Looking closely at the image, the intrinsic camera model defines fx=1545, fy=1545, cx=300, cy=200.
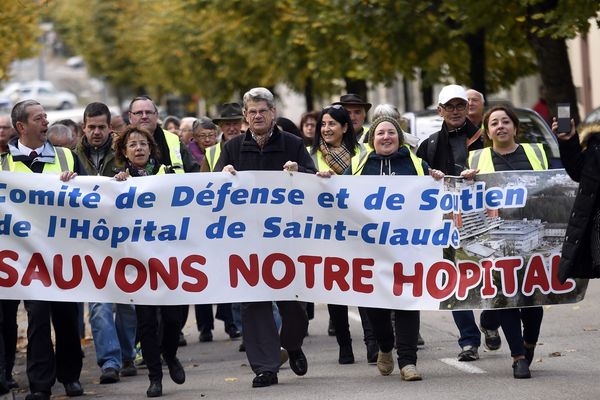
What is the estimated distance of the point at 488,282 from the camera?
1054 centimetres

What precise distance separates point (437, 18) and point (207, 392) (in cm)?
1549

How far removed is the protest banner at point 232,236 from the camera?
1076 centimetres

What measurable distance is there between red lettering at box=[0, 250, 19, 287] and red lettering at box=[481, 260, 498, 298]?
3230mm

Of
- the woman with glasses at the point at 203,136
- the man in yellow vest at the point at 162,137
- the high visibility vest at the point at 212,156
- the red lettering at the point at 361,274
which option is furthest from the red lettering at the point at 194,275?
the woman with glasses at the point at 203,136

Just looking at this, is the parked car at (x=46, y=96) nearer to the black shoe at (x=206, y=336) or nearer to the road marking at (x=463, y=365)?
the black shoe at (x=206, y=336)

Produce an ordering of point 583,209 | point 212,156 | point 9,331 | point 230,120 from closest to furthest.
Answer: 1. point 583,209
2. point 9,331
3. point 212,156
4. point 230,120

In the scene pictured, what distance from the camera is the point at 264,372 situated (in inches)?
423

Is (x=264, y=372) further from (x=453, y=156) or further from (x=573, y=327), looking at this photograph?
(x=573, y=327)

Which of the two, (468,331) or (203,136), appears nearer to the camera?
(468,331)

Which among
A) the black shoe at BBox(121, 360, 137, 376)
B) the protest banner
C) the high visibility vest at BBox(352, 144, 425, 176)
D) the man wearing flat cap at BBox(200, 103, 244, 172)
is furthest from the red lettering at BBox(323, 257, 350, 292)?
the man wearing flat cap at BBox(200, 103, 244, 172)

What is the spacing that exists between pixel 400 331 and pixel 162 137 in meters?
2.72

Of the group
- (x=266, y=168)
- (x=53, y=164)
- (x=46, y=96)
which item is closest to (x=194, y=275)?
(x=266, y=168)

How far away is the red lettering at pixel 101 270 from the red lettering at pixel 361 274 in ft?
5.65

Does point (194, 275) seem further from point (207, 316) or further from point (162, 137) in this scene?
point (207, 316)
